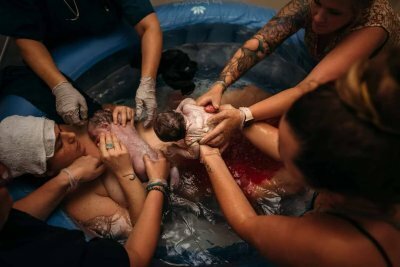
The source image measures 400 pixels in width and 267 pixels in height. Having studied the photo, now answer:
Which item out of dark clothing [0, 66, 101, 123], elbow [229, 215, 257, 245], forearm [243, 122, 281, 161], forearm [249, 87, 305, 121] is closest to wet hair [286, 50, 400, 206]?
elbow [229, 215, 257, 245]

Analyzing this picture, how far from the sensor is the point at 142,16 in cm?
203

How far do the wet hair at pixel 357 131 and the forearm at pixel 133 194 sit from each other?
97 centimetres

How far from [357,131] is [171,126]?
1054 mm

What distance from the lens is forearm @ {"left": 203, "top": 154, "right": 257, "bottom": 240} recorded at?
1.26 m

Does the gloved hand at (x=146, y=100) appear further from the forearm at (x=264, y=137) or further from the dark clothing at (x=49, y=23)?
the forearm at (x=264, y=137)

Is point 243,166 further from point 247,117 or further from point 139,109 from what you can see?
point 139,109


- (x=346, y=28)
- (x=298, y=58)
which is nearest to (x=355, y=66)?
(x=346, y=28)

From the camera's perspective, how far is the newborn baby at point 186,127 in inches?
64.7

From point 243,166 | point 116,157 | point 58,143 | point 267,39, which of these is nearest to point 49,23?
point 58,143

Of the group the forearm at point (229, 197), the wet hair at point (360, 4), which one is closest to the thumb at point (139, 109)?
the forearm at point (229, 197)

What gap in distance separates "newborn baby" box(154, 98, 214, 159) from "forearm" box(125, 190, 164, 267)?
0.94ft

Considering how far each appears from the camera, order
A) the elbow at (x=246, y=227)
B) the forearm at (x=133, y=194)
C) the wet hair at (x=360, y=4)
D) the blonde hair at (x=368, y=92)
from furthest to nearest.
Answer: the forearm at (x=133, y=194) → the wet hair at (x=360, y=4) → the elbow at (x=246, y=227) → the blonde hair at (x=368, y=92)

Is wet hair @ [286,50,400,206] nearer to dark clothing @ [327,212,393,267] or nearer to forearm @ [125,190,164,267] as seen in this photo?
dark clothing @ [327,212,393,267]

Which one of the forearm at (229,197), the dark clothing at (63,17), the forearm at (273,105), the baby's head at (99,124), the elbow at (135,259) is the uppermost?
the dark clothing at (63,17)
